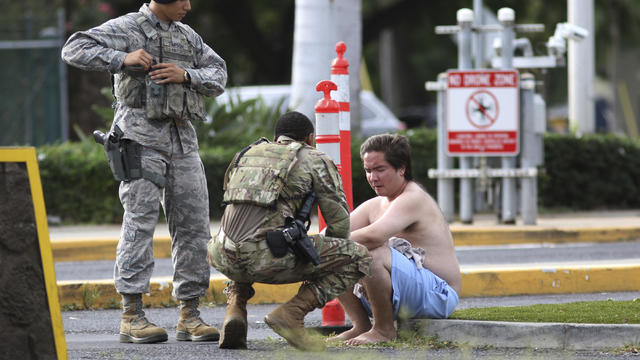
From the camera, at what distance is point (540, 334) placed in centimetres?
495

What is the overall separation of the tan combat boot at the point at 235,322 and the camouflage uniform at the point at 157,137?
443 mm

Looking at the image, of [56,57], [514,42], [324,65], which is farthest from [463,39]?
[56,57]

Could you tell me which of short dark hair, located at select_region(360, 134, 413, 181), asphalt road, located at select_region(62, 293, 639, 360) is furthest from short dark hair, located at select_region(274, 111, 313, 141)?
asphalt road, located at select_region(62, 293, 639, 360)

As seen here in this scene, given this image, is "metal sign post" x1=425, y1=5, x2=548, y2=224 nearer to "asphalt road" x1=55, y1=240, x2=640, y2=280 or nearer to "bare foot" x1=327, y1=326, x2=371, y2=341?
"asphalt road" x1=55, y1=240, x2=640, y2=280

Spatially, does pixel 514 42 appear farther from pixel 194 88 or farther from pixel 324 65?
pixel 194 88

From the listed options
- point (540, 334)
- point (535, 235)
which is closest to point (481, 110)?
A: point (535, 235)

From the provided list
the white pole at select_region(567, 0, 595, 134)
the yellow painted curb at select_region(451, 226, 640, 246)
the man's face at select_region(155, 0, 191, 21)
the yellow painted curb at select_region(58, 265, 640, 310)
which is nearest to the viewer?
the man's face at select_region(155, 0, 191, 21)

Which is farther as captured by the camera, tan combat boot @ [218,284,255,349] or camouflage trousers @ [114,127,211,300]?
camouflage trousers @ [114,127,211,300]

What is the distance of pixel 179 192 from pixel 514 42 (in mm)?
7002

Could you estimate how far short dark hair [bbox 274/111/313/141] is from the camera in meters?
4.84

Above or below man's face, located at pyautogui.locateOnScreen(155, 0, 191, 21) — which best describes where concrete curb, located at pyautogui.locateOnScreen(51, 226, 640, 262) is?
below

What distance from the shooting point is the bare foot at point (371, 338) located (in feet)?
16.5

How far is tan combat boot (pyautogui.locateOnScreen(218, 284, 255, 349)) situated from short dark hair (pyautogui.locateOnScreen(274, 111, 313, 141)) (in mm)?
731

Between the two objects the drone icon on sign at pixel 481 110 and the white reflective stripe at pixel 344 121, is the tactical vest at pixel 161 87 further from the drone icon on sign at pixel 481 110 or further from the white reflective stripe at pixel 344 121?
the drone icon on sign at pixel 481 110
